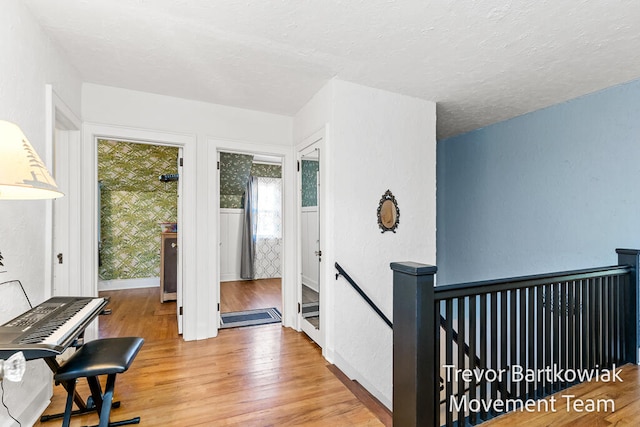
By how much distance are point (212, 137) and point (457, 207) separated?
11.1ft

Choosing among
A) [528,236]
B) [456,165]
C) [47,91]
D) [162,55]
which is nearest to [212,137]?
[162,55]

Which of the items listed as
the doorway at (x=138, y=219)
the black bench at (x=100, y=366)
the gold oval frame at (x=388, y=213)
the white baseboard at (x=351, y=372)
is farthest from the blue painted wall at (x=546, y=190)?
the doorway at (x=138, y=219)

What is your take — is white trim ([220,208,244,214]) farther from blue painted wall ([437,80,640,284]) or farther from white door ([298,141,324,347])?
blue painted wall ([437,80,640,284])

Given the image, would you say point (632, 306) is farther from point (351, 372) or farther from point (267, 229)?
point (267, 229)

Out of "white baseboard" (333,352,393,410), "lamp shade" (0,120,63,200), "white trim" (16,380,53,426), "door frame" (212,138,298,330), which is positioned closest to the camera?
"lamp shade" (0,120,63,200)

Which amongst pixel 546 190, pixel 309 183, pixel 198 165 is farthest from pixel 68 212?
pixel 546 190

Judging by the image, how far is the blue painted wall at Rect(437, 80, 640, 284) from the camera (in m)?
2.74

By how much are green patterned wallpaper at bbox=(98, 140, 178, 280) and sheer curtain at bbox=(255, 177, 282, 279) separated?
5.19 ft

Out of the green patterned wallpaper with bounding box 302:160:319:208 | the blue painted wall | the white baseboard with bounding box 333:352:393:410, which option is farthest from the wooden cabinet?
the blue painted wall

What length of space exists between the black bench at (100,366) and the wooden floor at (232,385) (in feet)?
1.19

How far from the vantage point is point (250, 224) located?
233 inches

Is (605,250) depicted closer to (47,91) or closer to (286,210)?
(286,210)

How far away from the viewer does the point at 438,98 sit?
308 cm

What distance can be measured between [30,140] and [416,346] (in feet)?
7.92
